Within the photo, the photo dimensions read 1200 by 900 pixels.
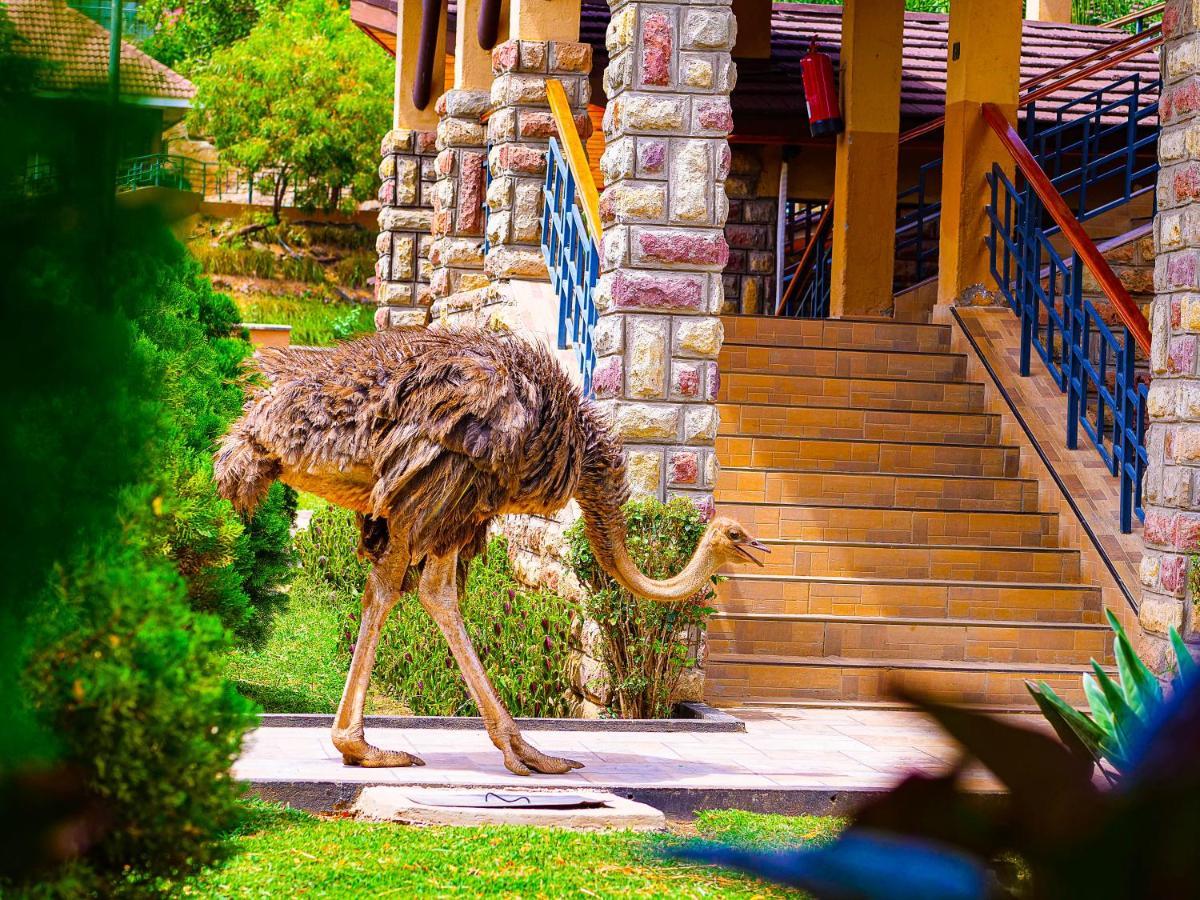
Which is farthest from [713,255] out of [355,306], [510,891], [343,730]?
[355,306]

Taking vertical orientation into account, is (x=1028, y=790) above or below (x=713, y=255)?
below

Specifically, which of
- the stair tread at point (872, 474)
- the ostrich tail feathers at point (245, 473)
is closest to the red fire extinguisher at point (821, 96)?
the stair tread at point (872, 474)

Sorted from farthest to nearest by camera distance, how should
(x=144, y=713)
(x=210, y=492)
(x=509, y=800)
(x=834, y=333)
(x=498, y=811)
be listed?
(x=834, y=333) → (x=210, y=492) → (x=509, y=800) → (x=498, y=811) → (x=144, y=713)

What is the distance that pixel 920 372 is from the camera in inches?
470

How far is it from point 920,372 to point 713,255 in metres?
3.59

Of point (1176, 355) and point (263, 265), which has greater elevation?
point (263, 265)

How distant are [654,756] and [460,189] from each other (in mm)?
7820

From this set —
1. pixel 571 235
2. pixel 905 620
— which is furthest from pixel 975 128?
pixel 905 620

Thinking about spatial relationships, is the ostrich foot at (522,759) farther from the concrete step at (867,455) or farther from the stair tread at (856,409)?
the stair tread at (856,409)

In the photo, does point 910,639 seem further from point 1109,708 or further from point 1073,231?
point 1109,708

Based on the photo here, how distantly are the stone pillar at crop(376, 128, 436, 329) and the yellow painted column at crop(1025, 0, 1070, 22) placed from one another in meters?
10.9

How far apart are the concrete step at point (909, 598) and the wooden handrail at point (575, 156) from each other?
2332 millimetres

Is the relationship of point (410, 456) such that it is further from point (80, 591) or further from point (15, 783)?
point (15, 783)

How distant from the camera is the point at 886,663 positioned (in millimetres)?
9117
